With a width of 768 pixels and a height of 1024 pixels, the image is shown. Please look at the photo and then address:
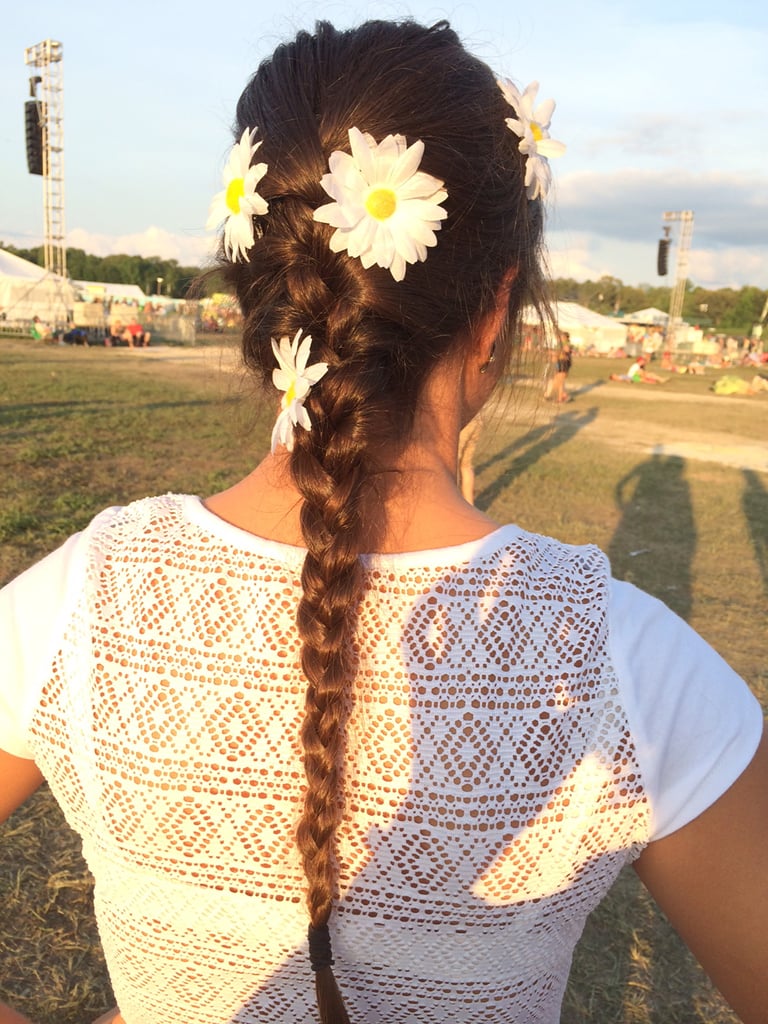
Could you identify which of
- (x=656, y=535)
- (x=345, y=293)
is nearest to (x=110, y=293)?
(x=656, y=535)

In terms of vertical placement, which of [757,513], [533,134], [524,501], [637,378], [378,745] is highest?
[533,134]

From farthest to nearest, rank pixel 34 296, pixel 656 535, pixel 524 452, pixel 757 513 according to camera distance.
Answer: pixel 34 296
pixel 524 452
pixel 757 513
pixel 656 535

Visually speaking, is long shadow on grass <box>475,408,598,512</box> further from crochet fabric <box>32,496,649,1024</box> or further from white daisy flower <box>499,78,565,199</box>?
crochet fabric <box>32,496,649,1024</box>

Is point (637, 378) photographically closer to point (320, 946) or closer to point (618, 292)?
point (320, 946)

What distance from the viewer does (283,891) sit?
0.84m

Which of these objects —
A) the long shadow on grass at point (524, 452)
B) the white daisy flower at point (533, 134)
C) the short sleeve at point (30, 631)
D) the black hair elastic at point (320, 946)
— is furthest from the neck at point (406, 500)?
the long shadow on grass at point (524, 452)

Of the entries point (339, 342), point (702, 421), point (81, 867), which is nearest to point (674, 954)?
point (81, 867)

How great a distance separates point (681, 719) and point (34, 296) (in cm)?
3386

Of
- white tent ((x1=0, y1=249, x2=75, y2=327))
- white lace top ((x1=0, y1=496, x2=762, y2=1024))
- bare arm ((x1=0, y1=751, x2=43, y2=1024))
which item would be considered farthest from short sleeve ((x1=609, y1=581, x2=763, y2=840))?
white tent ((x1=0, y1=249, x2=75, y2=327))

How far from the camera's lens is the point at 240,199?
0.90 metres

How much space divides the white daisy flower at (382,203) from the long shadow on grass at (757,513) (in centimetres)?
623

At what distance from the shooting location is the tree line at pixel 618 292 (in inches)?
2660

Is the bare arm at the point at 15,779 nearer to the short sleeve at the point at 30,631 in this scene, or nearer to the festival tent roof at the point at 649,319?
the short sleeve at the point at 30,631

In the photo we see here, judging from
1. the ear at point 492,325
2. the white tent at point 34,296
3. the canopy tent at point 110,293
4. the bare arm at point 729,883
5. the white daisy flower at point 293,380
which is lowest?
the bare arm at point 729,883
